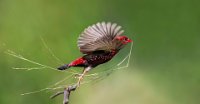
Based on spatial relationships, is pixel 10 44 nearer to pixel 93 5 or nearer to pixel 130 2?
pixel 93 5

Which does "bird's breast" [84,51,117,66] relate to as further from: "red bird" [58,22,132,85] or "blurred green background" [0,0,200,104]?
"blurred green background" [0,0,200,104]

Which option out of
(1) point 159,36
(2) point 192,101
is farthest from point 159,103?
(1) point 159,36

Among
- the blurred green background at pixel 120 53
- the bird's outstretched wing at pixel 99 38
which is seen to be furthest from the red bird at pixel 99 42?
the blurred green background at pixel 120 53

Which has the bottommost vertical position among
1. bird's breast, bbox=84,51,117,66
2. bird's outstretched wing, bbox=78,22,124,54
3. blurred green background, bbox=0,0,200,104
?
bird's breast, bbox=84,51,117,66

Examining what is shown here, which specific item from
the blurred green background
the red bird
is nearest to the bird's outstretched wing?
the red bird

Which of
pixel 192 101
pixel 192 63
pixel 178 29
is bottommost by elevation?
pixel 192 101

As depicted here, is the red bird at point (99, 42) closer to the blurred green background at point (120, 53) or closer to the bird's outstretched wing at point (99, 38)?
the bird's outstretched wing at point (99, 38)

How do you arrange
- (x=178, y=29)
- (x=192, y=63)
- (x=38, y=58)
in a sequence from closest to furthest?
(x=38, y=58) < (x=192, y=63) < (x=178, y=29)

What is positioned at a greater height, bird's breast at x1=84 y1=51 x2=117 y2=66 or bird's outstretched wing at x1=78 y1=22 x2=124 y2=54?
bird's outstretched wing at x1=78 y1=22 x2=124 y2=54
